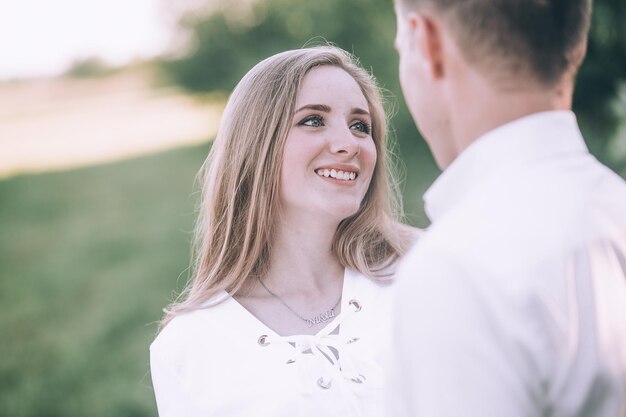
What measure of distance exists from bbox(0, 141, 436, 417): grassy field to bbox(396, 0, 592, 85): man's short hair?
2550 millimetres

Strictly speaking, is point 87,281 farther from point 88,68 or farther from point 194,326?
point 88,68

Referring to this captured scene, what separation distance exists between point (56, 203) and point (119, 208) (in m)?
1.41

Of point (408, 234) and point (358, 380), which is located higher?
point (408, 234)

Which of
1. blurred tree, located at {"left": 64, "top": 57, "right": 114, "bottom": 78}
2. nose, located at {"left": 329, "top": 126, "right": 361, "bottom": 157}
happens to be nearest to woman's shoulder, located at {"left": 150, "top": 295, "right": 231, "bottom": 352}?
nose, located at {"left": 329, "top": 126, "right": 361, "bottom": 157}

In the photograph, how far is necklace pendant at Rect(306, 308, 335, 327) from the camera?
2.42 meters

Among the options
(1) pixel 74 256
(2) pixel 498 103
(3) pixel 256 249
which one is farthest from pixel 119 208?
(2) pixel 498 103

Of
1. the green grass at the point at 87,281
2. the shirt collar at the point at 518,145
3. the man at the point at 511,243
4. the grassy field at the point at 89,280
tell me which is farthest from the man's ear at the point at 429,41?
the green grass at the point at 87,281

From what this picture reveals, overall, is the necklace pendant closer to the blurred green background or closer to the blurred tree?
the blurred green background

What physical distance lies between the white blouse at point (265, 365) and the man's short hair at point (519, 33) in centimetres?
134

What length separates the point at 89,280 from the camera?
970cm

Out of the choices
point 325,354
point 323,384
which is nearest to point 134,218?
point 325,354

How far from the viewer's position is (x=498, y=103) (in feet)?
3.92

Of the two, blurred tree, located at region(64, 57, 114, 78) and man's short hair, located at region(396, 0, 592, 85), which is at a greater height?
man's short hair, located at region(396, 0, 592, 85)

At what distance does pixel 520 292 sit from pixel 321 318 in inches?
56.4
